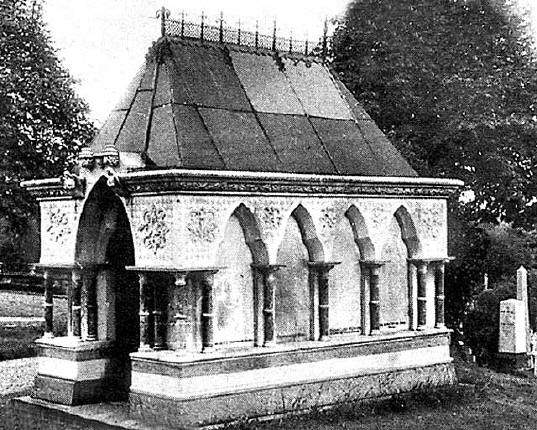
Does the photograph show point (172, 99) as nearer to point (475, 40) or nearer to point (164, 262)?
point (164, 262)

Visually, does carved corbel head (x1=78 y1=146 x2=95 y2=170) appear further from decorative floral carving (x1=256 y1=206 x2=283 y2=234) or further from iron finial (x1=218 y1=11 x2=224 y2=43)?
iron finial (x1=218 y1=11 x2=224 y2=43)

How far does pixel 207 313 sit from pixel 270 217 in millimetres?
1885

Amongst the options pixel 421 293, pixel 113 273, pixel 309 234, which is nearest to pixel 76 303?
pixel 113 273

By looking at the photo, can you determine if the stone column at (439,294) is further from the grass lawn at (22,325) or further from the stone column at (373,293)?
the grass lawn at (22,325)


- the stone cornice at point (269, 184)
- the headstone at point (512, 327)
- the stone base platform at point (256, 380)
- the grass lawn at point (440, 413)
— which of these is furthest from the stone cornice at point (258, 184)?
the headstone at point (512, 327)

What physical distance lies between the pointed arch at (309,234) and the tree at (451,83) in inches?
378

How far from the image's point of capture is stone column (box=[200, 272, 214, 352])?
51.2 feet

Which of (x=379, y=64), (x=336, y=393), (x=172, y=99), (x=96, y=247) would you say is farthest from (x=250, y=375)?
(x=379, y=64)

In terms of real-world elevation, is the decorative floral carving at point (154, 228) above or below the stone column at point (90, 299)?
above

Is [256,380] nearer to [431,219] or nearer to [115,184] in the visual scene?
[115,184]

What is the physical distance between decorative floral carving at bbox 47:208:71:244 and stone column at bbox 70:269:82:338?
2.11 ft

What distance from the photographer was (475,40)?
27.7 meters

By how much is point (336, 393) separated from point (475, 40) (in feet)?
43.9

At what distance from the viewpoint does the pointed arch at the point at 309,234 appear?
56.1 ft
